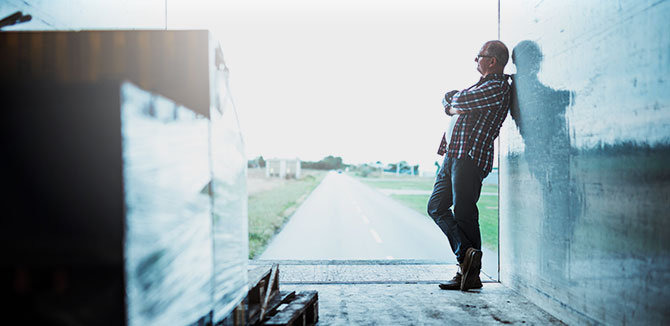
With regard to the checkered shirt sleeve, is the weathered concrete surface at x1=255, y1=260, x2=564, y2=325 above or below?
below

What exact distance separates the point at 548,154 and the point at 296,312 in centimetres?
199

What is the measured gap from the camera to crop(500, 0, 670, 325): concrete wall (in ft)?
5.61

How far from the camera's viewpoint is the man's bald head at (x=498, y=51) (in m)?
2.96

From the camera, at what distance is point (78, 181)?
112 cm

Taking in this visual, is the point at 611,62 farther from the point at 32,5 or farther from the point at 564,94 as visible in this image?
the point at 32,5

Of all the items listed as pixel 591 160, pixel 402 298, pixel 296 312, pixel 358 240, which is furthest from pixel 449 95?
pixel 358 240

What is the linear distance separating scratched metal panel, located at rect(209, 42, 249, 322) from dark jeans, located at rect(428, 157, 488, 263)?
178 centimetres

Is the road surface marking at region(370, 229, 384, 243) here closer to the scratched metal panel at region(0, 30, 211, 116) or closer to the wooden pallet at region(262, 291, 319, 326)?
the wooden pallet at region(262, 291, 319, 326)

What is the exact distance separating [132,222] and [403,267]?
10.1ft

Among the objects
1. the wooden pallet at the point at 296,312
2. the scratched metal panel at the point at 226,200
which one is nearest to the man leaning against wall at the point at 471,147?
the wooden pallet at the point at 296,312

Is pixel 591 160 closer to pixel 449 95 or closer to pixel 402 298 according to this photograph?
pixel 449 95

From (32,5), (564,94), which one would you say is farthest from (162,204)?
(564,94)

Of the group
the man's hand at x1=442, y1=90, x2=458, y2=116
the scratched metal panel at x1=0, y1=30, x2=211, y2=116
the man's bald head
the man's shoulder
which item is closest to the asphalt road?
the man's hand at x1=442, y1=90, x2=458, y2=116

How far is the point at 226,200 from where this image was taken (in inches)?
67.5
